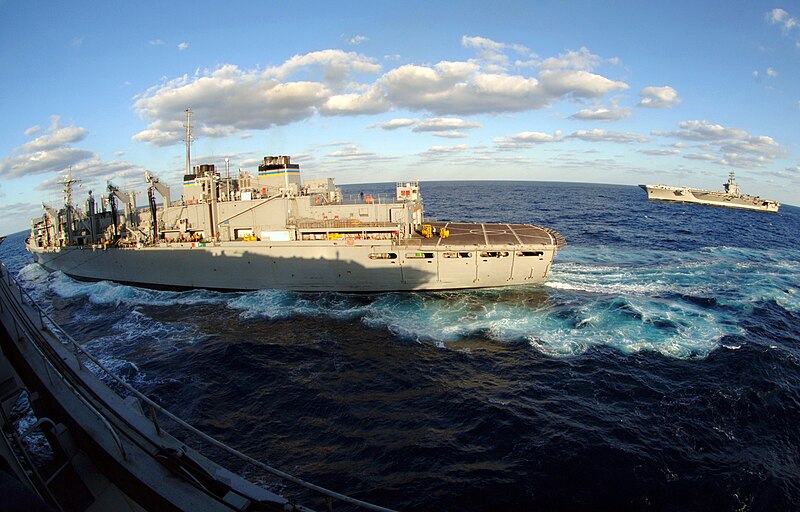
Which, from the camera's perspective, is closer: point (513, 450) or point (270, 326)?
point (513, 450)

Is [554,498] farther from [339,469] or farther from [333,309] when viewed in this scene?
[333,309]

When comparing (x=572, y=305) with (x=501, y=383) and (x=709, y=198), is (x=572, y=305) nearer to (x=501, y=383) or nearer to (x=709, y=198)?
(x=501, y=383)

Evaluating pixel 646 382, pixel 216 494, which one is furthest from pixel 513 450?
pixel 216 494

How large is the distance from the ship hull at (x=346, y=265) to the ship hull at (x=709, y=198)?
4189 inches

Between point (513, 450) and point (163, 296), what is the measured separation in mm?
33125

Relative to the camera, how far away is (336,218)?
119ft

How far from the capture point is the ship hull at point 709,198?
348ft

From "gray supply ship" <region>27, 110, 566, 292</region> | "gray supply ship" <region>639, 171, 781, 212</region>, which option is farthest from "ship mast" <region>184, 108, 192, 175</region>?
"gray supply ship" <region>639, 171, 781, 212</region>

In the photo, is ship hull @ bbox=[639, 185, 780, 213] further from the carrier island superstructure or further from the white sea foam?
the carrier island superstructure

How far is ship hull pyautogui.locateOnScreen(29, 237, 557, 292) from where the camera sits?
3288cm

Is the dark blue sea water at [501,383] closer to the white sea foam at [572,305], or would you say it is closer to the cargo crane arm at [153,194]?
the white sea foam at [572,305]

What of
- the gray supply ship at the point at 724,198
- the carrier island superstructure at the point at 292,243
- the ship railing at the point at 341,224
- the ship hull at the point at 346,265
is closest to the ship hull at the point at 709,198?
the gray supply ship at the point at 724,198

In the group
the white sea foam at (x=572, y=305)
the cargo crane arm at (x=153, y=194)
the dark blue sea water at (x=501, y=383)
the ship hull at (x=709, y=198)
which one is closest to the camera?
the dark blue sea water at (x=501, y=383)

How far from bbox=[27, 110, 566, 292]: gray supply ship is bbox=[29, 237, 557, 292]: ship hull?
0.27ft
